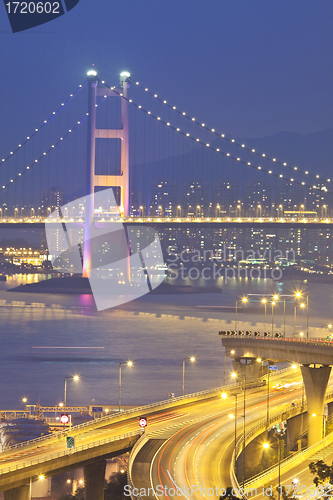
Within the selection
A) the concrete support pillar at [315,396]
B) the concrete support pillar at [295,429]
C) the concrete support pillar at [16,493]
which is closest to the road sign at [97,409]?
the concrete support pillar at [295,429]

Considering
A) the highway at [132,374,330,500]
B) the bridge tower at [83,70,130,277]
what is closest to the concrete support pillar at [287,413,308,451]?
the highway at [132,374,330,500]

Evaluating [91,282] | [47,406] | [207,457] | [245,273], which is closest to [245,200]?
[245,273]

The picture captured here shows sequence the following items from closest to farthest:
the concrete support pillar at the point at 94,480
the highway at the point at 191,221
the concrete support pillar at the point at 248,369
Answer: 1. the concrete support pillar at the point at 94,480
2. the concrete support pillar at the point at 248,369
3. the highway at the point at 191,221

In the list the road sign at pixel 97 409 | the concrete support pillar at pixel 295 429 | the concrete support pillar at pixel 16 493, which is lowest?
the concrete support pillar at pixel 295 429

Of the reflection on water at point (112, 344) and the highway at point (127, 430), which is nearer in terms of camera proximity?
the highway at point (127, 430)

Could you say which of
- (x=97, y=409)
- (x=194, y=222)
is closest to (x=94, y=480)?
(x=97, y=409)

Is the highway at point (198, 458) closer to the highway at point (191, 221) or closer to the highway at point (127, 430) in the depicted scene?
the highway at point (127, 430)

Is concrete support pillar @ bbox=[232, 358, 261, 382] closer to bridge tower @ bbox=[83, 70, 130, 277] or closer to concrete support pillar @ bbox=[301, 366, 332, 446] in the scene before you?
concrete support pillar @ bbox=[301, 366, 332, 446]

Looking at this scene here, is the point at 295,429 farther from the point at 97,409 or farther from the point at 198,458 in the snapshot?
the point at 198,458
